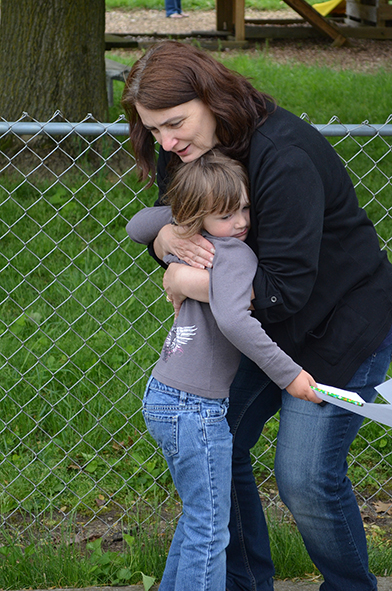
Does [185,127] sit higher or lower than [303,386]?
higher

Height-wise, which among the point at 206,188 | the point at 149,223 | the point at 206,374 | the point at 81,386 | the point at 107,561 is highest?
the point at 206,188

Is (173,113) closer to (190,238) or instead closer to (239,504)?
(190,238)

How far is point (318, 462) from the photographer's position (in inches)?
71.2

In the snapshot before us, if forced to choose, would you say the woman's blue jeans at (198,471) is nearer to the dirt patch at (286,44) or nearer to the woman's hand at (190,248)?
the woman's hand at (190,248)

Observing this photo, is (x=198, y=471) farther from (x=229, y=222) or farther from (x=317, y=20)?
(x=317, y=20)

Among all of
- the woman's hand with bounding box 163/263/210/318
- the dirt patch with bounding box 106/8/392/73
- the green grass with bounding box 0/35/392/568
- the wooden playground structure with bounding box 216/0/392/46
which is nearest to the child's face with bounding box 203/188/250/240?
the woman's hand with bounding box 163/263/210/318

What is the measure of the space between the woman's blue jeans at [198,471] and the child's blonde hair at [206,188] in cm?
47

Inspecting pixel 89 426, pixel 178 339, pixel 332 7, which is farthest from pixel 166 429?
pixel 332 7

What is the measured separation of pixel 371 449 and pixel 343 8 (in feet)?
41.9

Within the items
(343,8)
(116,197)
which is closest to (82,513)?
A: (116,197)

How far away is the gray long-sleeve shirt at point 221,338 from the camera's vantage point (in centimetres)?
166

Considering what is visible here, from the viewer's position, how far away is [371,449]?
3059 mm

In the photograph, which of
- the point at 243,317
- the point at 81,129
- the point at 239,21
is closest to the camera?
the point at 243,317

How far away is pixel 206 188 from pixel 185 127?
167 mm
